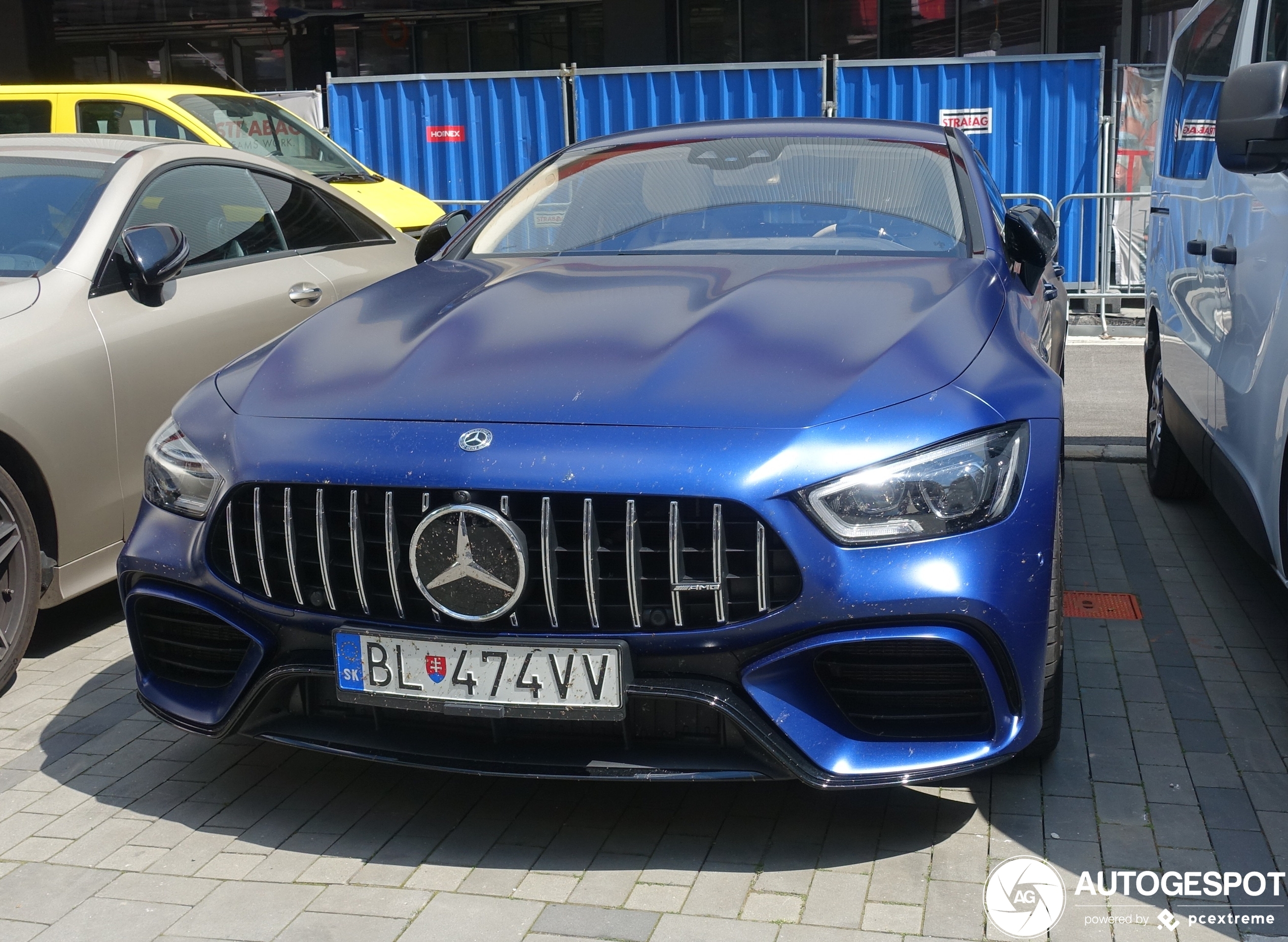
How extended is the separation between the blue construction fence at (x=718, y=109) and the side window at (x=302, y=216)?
205 inches

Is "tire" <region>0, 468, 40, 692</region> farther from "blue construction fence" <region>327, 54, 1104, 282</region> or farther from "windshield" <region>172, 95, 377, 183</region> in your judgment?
"blue construction fence" <region>327, 54, 1104, 282</region>

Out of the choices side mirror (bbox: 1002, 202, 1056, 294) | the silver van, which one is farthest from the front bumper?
side mirror (bbox: 1002, 202, 1056, 294)

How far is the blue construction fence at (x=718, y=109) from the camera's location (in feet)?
37.3

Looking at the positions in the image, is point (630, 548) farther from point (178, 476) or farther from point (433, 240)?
point (433, 240)

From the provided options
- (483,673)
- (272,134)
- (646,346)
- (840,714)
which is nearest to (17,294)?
(646,346)

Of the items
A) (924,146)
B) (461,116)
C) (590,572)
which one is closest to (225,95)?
(461,116)

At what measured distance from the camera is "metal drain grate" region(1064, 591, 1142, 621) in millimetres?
4496

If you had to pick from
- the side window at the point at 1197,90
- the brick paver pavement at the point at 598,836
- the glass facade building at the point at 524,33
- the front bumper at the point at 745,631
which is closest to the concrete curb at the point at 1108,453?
the side window at the point at 1197,90

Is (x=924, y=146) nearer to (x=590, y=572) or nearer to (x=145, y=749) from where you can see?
(x=590, y=572)

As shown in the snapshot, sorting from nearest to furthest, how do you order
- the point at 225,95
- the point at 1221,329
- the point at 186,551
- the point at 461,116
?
the point at 186,551 < the point at 1221,329 < the point at 225,95 < the point at 461,116

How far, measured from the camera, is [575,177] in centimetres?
452

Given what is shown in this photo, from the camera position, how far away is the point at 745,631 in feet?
8.67

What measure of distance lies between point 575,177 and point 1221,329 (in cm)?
211

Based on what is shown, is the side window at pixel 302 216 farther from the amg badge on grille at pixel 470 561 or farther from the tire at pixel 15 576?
the amg badge on grille at pixel 470 561
